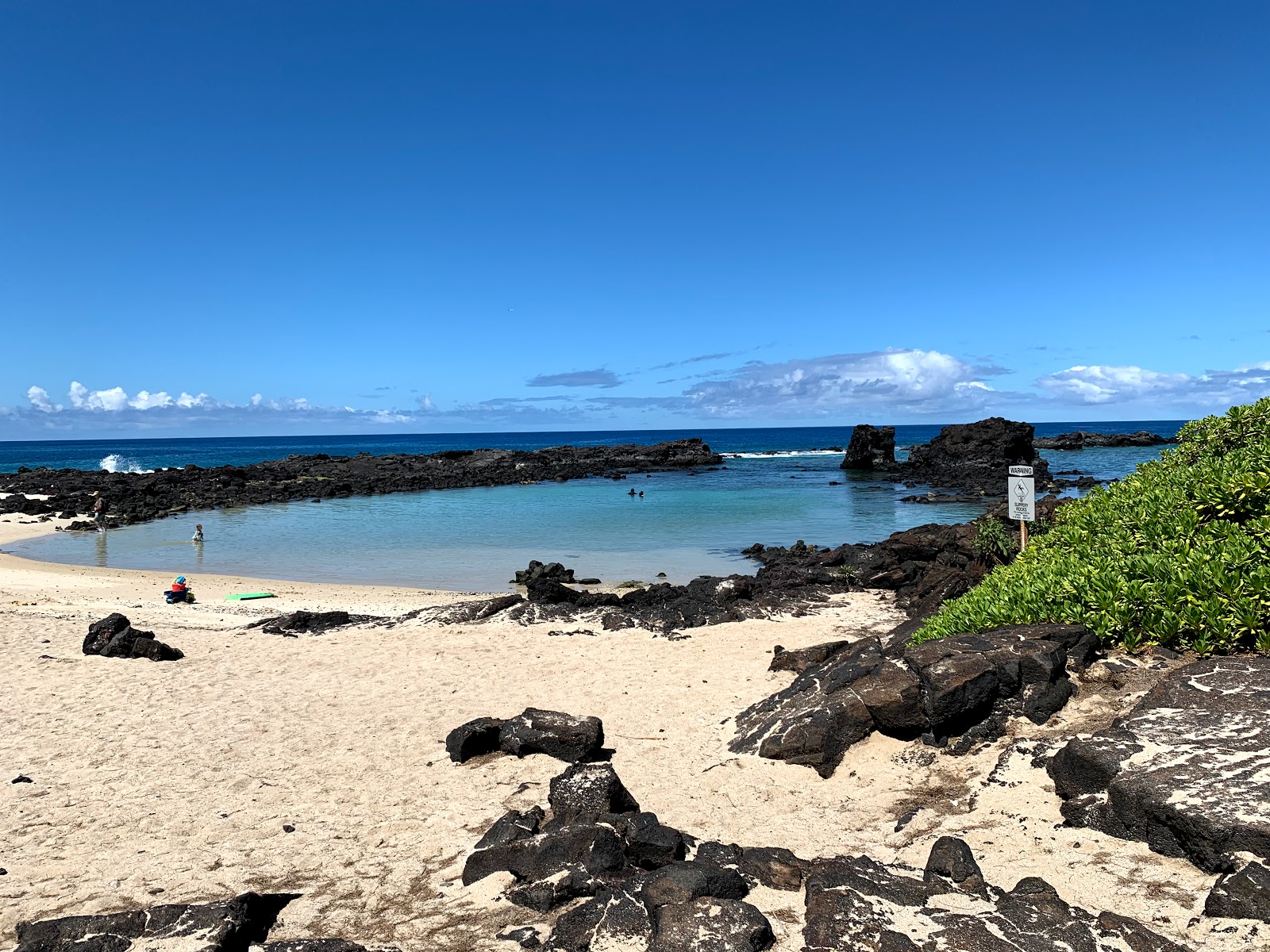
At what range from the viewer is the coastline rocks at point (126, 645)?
12.7m

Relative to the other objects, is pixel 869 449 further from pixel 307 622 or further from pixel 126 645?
pixel 126 645

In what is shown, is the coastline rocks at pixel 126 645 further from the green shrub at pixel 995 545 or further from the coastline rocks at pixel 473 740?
the green shrub at pixel 995 545

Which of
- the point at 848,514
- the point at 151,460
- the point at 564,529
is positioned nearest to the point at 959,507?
the point at 848,514

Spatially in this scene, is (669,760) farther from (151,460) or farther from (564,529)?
(151,460)

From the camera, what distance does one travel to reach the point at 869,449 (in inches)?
2876

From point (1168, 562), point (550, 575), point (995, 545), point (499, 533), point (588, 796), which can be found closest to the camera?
point (588, 796)

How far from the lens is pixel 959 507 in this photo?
125ft

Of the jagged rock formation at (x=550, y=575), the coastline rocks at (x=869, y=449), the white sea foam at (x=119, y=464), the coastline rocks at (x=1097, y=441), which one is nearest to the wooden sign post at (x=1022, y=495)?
the jagged rock formation at (x=550, y=575)

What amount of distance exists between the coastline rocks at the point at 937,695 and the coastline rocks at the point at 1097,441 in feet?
349

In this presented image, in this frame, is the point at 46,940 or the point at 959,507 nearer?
the point at 46,940

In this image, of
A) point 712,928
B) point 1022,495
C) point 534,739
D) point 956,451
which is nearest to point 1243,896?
point 712,928

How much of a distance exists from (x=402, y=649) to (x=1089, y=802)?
1091 centimetres

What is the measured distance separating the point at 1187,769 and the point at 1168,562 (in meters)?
3.03

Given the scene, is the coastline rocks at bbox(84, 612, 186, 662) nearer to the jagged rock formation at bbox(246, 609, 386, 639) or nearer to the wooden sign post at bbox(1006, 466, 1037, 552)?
the jagged rock formation at bbox(246, 609, 386, 639)
